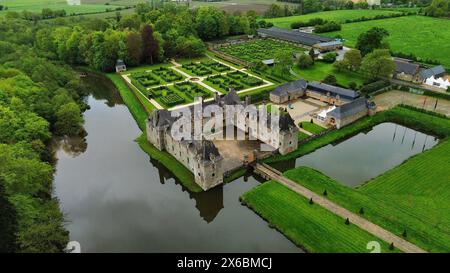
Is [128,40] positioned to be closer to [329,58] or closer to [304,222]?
[329,58]

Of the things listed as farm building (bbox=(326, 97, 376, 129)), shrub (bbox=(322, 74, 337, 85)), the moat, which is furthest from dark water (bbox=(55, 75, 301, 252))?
shrub (bbox=(322, 74, 337, 85))

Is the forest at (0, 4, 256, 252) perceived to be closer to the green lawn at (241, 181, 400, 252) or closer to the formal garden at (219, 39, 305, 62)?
the formal garden at (219, 39, 305, 62)

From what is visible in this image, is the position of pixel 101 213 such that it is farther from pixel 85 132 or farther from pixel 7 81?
pixel 7 81

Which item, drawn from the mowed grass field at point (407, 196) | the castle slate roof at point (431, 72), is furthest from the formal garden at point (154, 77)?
the castle slate roof at point (431, 72)

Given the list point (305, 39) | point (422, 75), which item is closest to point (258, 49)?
point (305, 39)

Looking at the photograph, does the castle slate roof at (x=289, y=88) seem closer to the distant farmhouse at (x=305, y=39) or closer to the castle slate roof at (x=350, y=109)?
the castle slate roof at (x=350, y=109)

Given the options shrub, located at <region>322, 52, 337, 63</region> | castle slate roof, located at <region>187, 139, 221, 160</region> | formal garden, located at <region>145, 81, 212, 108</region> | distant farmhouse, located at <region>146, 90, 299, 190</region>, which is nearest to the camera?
castle slate roof, located at <region>187, 139, 221, 160</region>
